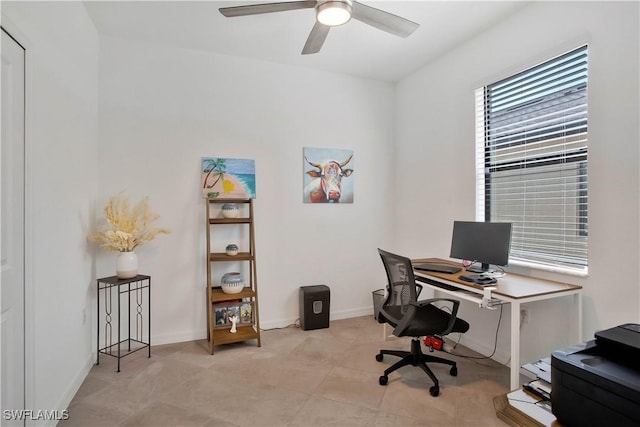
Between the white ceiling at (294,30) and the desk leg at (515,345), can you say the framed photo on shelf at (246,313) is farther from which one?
the white ceiling at (294,30)

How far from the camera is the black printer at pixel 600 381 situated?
1227 millimetres

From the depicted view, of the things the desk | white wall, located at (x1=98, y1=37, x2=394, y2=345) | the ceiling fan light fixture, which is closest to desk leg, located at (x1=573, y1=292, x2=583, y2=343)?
the desk

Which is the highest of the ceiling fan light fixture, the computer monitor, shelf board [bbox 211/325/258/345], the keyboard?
the ceiling fan light fixture

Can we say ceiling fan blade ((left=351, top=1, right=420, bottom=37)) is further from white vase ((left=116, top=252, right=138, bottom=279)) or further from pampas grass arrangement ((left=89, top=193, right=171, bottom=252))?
white vase ((left=116, top=252, right=138, bottom=279))

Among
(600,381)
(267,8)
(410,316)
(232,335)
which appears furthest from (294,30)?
(600,381)

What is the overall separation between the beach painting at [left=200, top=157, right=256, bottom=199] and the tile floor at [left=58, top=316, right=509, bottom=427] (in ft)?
4.80

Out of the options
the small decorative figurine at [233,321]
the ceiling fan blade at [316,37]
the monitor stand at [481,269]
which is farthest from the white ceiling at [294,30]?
the small decorative figurine at [233,321]

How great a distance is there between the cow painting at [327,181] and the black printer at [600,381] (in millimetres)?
2558

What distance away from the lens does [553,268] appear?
7.66 feet

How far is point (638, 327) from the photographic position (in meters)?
1.60

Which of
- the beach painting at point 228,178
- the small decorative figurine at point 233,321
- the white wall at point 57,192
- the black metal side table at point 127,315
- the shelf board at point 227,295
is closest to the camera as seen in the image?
the white wall at point 57,192

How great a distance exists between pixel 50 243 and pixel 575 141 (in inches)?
136

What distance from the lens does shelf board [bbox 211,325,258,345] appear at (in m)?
2.88

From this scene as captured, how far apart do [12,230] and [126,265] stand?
1.20 meters
